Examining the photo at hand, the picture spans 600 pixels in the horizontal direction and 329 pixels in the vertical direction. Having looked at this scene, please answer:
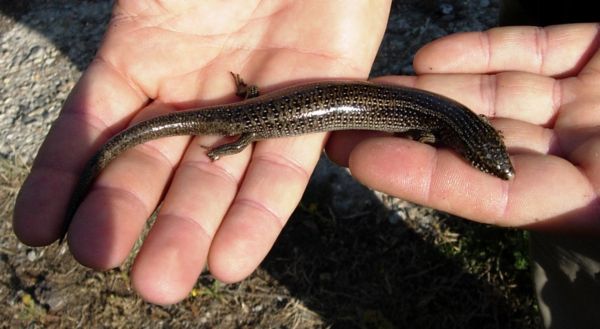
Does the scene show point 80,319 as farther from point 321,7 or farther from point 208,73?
point 321,7

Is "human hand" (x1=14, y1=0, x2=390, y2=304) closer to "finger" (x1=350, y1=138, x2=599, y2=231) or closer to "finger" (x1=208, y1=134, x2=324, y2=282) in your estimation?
"finger" (x1=208, y1=134, x2=324, y2=282)

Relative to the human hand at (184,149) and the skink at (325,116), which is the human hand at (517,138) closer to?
the skink at (325,116)

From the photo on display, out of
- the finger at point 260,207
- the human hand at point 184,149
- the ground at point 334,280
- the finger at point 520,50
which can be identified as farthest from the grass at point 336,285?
the finger at point 520,50

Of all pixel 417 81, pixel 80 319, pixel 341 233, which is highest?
pixel 417 81

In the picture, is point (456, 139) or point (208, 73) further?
point (208, 73)

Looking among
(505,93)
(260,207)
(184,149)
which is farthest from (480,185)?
(184,149)

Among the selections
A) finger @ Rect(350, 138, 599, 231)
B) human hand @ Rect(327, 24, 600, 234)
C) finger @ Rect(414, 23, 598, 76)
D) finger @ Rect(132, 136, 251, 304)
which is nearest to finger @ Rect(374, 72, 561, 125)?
human hand @ Rect(327, 24, 600, 234)

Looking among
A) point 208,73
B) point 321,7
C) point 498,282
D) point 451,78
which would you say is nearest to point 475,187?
point 451,78
